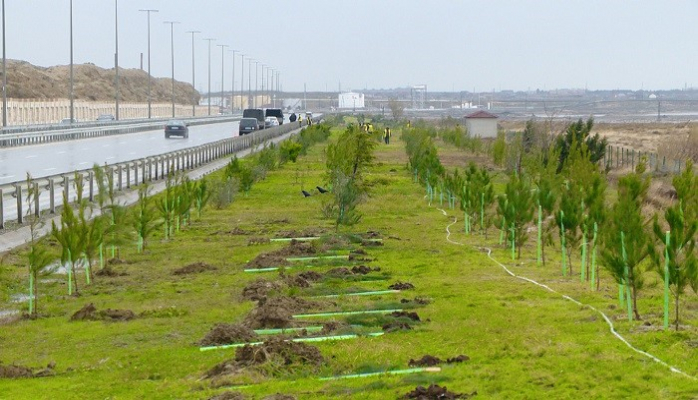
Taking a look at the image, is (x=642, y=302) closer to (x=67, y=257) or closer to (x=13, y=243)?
(x=67, y=257)

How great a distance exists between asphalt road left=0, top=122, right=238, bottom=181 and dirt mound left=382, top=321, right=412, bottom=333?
2176cm

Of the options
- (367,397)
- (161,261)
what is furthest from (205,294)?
(367,397)

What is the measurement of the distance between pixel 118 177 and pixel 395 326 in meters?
19.1

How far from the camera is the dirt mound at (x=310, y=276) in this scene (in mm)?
15748

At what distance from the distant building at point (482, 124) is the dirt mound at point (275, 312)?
5342 centimetres

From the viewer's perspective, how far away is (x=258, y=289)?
14547 mm

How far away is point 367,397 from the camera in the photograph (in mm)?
9172

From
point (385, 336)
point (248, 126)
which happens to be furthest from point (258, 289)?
point (248, 126)

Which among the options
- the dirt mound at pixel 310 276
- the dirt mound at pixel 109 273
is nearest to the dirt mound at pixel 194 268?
the dirt mound at pixel 109 273

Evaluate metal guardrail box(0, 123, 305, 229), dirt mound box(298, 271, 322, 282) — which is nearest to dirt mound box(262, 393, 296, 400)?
dirt mound box(298, 271, 322, 282)

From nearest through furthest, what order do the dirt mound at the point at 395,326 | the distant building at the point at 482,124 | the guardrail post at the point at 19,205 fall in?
the dirt mound at the point at 395,326, the guardrail post at the point at 19,205, the distant building at the point at 482,124

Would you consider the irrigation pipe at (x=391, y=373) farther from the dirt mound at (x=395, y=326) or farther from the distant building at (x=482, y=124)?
the distant building at (x=482, y=124)

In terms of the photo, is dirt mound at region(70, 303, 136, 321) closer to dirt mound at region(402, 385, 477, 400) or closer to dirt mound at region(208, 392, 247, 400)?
dirt mound at region(208, 392, 247, 400)

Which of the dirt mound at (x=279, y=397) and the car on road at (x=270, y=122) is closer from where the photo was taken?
the dirt mound at (x=279, y=397)
